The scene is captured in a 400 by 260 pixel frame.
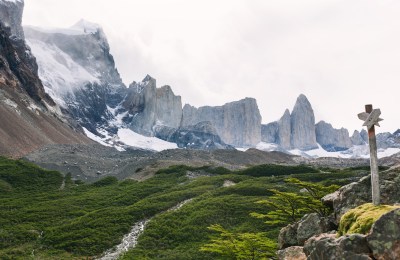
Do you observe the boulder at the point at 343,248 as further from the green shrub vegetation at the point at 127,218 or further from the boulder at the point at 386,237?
the green shrub vegetation at the point at 127,218

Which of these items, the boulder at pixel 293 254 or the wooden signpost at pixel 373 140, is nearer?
the wooden signpost at pixel 373 140

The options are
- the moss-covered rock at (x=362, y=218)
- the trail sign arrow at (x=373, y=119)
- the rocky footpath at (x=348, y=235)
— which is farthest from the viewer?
the trail sign arrow at (x=373, y=119)

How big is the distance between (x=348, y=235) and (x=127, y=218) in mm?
38628

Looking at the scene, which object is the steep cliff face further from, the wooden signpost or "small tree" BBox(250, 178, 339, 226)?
the wooden signpost

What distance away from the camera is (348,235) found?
13086 mm

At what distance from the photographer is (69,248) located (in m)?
39.0

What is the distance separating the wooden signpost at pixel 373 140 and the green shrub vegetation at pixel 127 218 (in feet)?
21.5

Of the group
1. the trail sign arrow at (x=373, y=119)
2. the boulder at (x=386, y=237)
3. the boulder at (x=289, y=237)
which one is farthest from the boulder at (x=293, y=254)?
the trail sign arrow at (x=373, y=119)

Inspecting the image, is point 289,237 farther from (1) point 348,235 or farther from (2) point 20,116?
(2) point 20,116

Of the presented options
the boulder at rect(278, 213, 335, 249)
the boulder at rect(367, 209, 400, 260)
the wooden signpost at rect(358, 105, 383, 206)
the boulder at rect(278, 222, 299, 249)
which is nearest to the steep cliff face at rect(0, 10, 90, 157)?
the boulder at rect(278, 222, 299, 249)

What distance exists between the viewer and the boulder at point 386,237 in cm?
1198

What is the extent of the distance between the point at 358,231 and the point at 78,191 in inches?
2662

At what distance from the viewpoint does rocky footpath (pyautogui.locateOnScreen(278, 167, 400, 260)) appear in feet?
40.1

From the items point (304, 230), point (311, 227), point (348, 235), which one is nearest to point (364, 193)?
point (311, 227)
